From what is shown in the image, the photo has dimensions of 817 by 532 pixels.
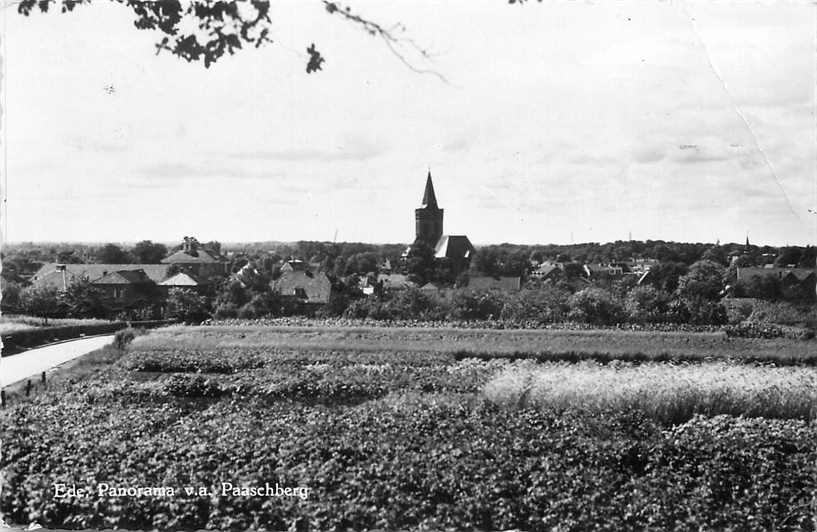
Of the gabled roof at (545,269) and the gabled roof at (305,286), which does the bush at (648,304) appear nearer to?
the gabled roof at (545,269)

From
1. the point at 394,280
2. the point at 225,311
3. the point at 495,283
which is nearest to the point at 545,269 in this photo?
the point at 495,283

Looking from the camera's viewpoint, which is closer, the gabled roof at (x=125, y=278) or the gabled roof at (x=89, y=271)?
the gabled roof at (x=89, y=271)

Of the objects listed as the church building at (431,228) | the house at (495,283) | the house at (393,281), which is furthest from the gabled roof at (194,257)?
the house at (495,283)

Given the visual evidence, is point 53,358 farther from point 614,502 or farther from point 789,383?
point 789,383

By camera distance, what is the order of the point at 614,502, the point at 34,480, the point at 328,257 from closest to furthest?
the point at 614,502, the point at 34,480, the point at 328,257

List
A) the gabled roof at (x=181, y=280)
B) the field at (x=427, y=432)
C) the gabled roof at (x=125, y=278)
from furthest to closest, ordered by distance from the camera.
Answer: the gabled roof at (x=125, y=278) < the gabled roof at (x=181, y=280) < the field at (x=427, y=432)

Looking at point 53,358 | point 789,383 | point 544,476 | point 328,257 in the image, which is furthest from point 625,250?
point 53,358

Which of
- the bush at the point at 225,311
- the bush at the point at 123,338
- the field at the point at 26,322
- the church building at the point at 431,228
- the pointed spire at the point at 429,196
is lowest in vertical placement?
the bush at the point at 123,338
